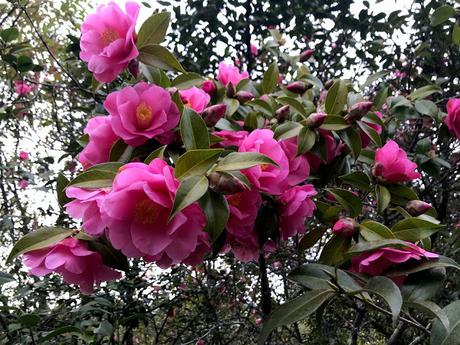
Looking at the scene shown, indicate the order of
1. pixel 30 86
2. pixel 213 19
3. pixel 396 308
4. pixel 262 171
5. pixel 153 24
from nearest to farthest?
1. pixel 396 308
2. pixel 262 171
3. pixel 153 24
4. pixel 213 19
5. pixel 30 86

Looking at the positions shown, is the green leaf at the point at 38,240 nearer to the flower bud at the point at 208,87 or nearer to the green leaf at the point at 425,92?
the flower bud at the point at 208,87

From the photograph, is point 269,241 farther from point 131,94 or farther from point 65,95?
point 65,95

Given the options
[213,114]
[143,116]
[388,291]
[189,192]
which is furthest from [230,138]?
[388,291]

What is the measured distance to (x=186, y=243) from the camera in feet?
2.14

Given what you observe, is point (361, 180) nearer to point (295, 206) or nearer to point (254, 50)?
point (295, 206)

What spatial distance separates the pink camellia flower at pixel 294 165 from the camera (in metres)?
0.83

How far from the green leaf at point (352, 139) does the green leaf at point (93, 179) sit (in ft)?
1.55

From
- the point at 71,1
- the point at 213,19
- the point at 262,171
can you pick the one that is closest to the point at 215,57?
the point at 213,19

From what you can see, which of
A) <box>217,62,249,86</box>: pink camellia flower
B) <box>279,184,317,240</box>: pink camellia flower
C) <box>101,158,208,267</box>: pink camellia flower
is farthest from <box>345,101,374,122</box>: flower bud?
<box>101,158,208,267</box>: pink camellia flower

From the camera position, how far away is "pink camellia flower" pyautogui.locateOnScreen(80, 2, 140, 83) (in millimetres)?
796

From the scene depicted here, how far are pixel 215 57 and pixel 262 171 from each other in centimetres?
185

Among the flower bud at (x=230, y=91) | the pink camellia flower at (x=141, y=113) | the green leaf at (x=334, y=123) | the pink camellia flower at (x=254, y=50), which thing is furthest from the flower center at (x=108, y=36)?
the pink camellia flower at (x=254, y=50)

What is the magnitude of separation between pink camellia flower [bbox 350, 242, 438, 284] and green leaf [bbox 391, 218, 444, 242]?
4 centimetres

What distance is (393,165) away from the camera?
3.04 ft
